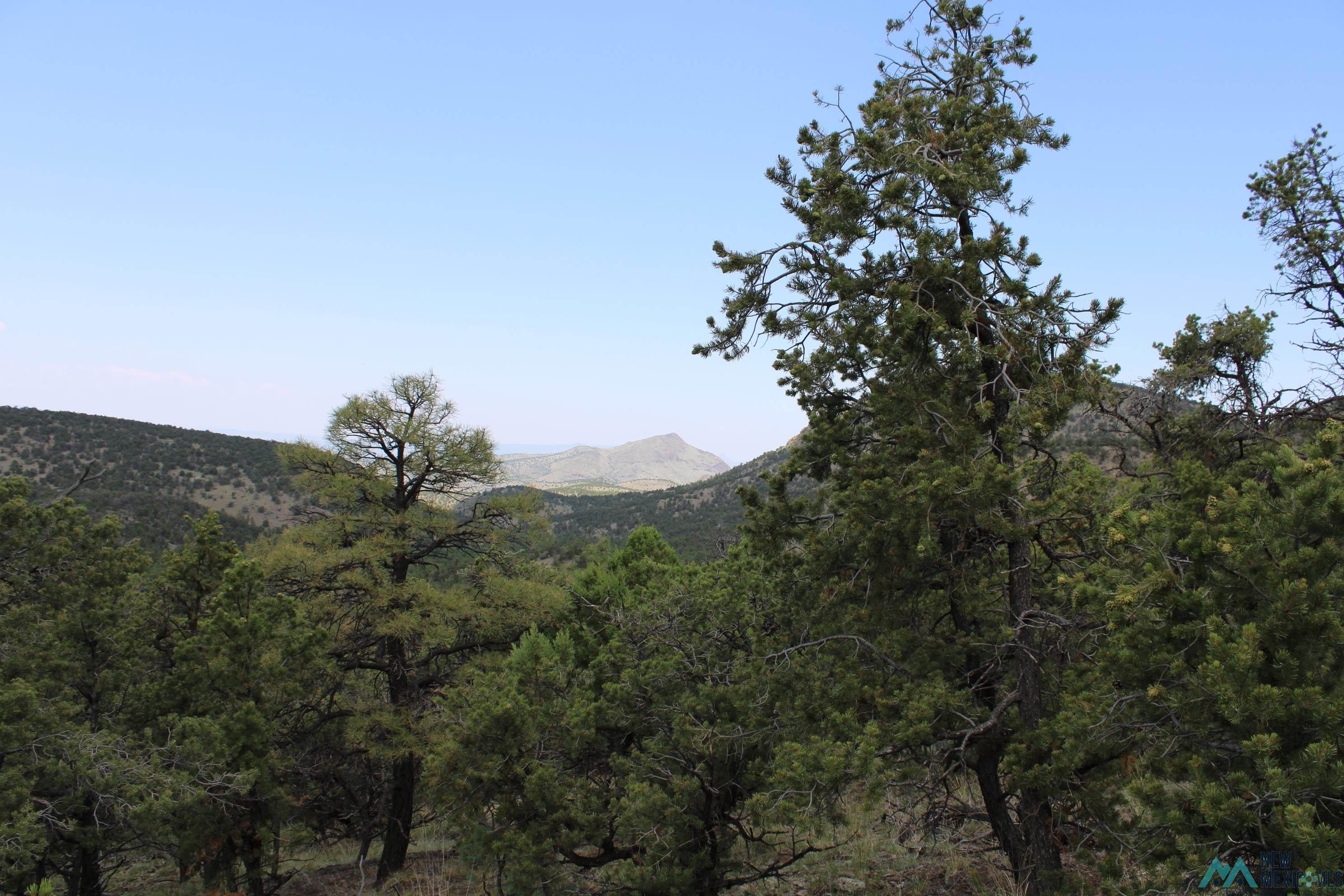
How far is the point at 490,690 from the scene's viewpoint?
8.34 meters

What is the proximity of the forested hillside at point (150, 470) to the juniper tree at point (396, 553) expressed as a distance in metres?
34.6

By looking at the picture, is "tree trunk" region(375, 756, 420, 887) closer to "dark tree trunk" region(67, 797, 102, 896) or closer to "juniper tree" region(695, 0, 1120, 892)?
"dark tree trunk" region(67, 797, 102, 896)

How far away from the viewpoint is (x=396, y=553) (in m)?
14.0

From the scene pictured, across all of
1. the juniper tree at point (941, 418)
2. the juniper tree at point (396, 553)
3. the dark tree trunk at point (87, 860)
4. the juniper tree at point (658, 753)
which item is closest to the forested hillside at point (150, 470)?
the juniper tree at point (396, 553)

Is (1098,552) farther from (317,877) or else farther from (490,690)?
(317,877)

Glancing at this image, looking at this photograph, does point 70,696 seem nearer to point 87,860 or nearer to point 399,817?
point 87,860

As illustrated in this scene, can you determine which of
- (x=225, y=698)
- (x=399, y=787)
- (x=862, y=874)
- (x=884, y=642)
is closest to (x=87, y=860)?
Answer: (x=225, y=698)

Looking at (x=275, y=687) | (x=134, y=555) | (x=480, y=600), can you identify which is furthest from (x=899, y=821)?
(x=134, y=555)

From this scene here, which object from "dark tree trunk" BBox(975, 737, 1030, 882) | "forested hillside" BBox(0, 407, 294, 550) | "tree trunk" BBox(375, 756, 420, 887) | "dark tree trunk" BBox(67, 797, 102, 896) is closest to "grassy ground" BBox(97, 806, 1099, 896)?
"dark tree trunk" BBox(975, 737, 1030, 882)

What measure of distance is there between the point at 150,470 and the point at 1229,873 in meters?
67.1

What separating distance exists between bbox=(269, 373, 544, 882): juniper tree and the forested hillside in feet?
113

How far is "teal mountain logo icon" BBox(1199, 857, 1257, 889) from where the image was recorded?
3293 mm

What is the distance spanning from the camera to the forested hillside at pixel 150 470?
4534 centimetres

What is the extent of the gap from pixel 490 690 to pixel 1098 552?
668 cm
